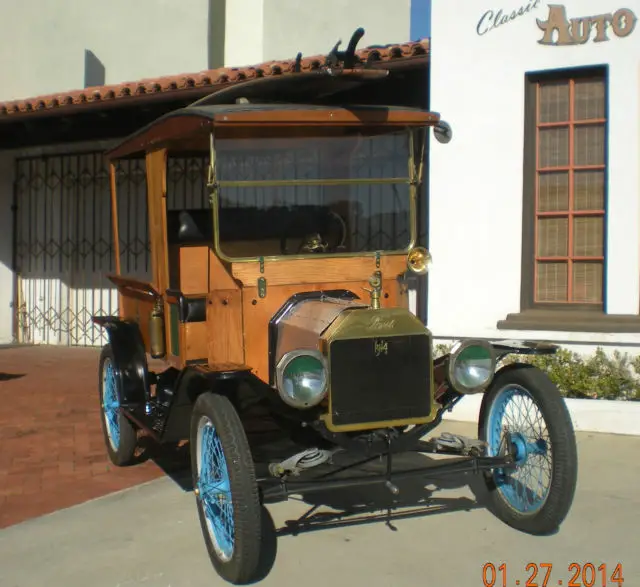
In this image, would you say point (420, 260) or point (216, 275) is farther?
point (216, 275)

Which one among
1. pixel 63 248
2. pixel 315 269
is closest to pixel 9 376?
pixel 63 248

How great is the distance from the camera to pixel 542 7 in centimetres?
689

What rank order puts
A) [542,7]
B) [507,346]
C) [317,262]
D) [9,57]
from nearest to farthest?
[507,346]
[317,262]
[542,7]
[9,57]

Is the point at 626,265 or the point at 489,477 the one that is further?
the point at 626,265

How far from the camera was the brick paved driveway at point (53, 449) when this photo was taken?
503cm

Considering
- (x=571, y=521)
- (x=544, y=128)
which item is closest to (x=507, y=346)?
(x=571, y=521)

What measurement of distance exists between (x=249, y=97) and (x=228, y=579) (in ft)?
9.39

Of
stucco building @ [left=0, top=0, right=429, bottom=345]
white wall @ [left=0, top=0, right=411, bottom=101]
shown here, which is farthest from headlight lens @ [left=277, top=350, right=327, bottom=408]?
white wall @ [left=0, top=0, right=411, bottom=101]

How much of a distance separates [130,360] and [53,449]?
1.36 m

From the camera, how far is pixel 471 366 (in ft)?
12.9

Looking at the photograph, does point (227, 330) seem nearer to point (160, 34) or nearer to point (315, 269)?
point (315, 269)

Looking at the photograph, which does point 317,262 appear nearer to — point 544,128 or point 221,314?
point 221,314

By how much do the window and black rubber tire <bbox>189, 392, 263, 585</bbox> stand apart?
414 centimetres

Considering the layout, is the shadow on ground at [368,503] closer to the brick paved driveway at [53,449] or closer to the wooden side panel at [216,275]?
the brick paved driveway at [53,449]
